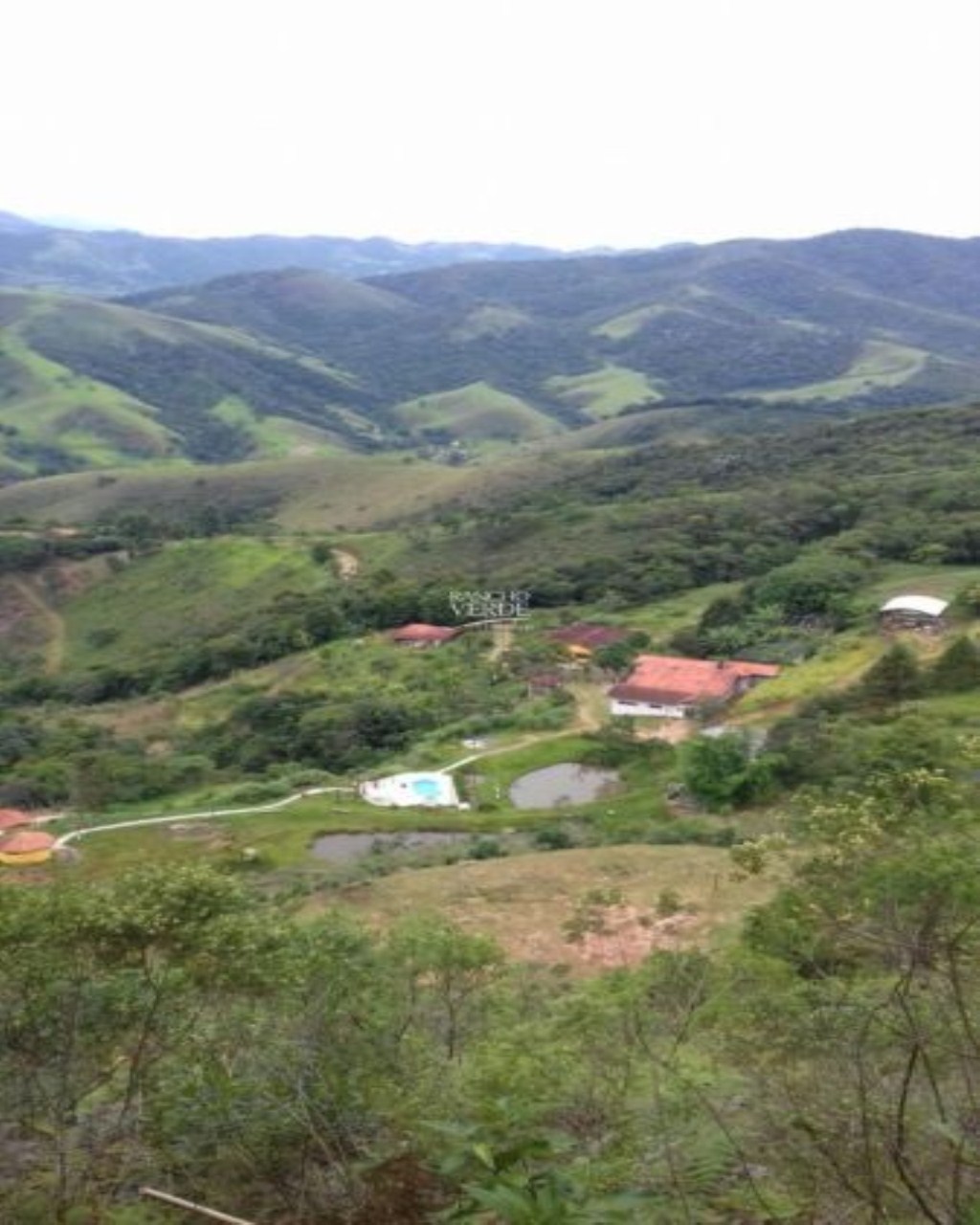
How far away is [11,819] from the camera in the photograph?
4491 cm

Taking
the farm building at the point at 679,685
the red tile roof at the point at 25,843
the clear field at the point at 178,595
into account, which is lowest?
the clear field at the point at 178,595

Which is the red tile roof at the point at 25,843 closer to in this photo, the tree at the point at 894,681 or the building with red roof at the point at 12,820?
the building with red roof at the point at 12,820

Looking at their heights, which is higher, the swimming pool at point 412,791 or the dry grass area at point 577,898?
the dry grass area at point 577,898

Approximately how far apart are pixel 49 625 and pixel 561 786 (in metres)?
60.8

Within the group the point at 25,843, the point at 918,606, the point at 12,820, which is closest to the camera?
the point at 25,843

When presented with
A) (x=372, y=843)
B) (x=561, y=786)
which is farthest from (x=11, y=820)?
(x=561, y=786)

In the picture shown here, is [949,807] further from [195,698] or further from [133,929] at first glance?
[195,698]

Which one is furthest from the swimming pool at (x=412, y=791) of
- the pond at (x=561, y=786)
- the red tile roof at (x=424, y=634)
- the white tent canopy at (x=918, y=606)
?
the white tent canopy at (x=918, y=606)

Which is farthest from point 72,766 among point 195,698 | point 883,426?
point 883,426

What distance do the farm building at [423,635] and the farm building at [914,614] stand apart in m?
24.6

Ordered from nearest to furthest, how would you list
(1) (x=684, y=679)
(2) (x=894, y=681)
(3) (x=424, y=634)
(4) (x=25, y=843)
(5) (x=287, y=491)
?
(4) (x=25, y=843) → (2) (x=894, y=681) → (1) (x=684, y=679) → (3) (x=424, y=634) → (5) (x=287, y=491)

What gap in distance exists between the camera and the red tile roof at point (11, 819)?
145 ft

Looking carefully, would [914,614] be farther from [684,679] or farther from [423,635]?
[423,635]

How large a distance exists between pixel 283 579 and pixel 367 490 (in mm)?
53493
